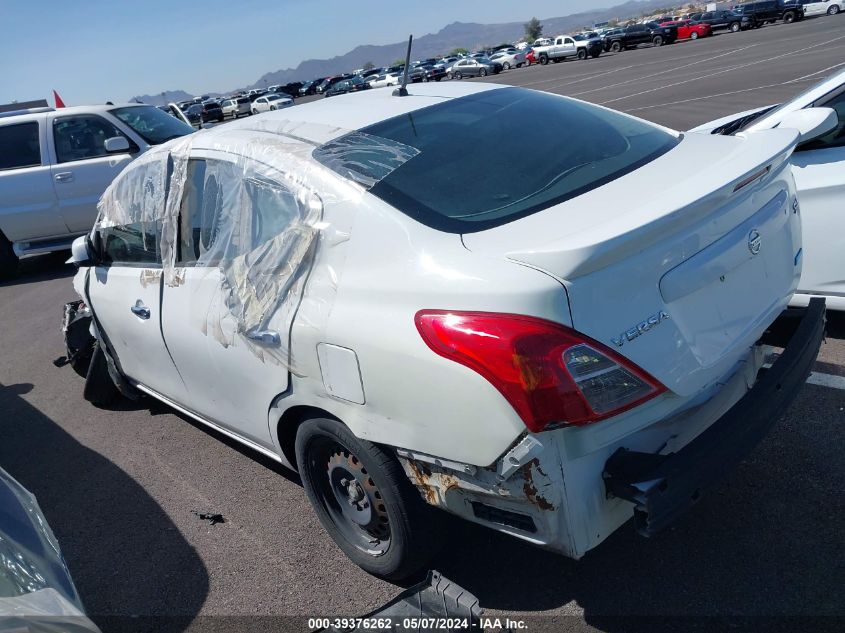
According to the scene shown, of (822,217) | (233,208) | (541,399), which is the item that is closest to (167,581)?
(233,208)

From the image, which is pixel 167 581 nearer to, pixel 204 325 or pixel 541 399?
pixel 204 325

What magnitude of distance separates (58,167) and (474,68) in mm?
50466

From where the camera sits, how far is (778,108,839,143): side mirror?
383 cm

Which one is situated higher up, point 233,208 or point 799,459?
point 233,208

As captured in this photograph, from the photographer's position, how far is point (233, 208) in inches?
126

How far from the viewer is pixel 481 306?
2.21 meters

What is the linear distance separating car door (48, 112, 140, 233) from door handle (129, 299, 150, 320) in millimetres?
6186

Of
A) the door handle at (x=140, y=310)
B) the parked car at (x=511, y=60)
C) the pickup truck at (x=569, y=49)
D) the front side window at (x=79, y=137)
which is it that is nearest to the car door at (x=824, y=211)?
the door handle at (x=140, y=310)

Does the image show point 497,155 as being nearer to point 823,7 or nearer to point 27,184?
point 27,184

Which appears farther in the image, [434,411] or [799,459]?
[799,459]

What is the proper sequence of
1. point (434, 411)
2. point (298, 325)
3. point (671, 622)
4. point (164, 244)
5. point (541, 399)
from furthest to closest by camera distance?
point (164, 244), point (298, 325), point (671, 622), point (434, 411), point (541, 399)

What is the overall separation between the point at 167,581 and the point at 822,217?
12.3 ft

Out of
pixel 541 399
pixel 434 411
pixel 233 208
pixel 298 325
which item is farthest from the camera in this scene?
pixel 233 208

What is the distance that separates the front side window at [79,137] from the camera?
9555mm
